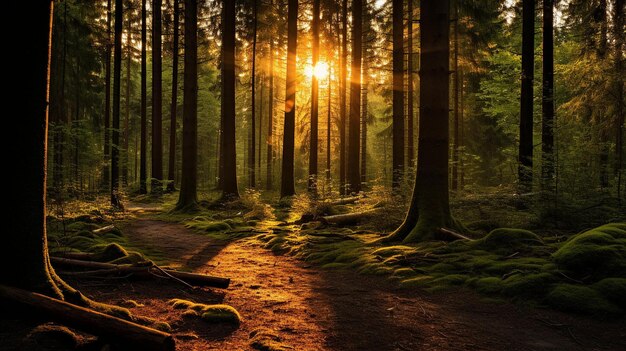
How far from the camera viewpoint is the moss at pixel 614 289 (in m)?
4.61

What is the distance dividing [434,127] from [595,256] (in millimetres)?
4078

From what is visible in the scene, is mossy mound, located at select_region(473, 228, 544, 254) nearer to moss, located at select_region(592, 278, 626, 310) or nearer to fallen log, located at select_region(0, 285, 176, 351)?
moss, located at select_region(592, 278, 626, 310)

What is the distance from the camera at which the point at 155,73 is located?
24.2 meters

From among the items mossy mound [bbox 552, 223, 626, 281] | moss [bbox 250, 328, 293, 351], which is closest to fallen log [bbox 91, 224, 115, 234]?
moss [bbox 250, 328, 293, 351]

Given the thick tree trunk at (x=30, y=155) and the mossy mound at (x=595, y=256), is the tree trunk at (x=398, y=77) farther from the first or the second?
the thick tree trunk at (x=30, y=155)

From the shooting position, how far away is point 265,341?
389 cm

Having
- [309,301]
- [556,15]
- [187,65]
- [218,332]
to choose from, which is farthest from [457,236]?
[556,15]

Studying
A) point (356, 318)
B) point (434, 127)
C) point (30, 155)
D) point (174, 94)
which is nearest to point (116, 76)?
point (174, 94)

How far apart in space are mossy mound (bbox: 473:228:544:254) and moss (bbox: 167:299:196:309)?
5.32 metres

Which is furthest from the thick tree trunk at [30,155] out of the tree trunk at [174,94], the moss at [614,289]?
the tree trunk at [174,94]

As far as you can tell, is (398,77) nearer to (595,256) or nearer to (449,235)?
(449,235)

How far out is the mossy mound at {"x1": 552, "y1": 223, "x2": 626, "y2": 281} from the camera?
514 cm

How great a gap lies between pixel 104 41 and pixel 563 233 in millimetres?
25133

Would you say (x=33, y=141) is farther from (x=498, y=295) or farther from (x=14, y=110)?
(x=498, y=295)
